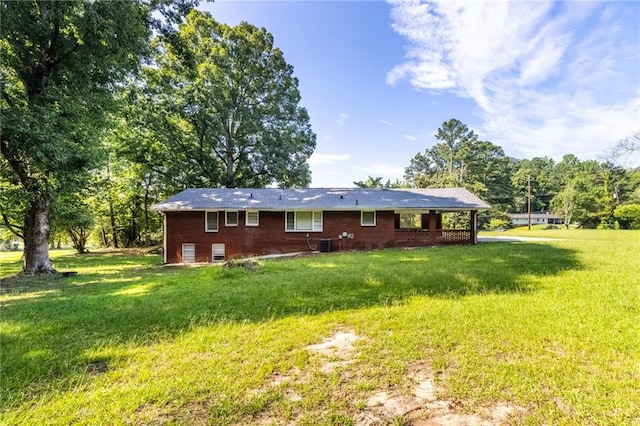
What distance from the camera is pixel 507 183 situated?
4959 centimetres

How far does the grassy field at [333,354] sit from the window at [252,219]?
9899mm

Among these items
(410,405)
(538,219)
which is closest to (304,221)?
(410,405)

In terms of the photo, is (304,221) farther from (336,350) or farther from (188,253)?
Result: (336,350)

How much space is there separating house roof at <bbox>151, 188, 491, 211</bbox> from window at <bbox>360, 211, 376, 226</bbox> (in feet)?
1.93

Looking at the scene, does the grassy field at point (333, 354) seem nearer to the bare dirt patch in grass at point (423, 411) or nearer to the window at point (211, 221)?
Result: the bare dirt patch in grass at point (423, 411)

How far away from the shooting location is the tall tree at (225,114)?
22734mm

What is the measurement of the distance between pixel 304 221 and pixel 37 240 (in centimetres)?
1136

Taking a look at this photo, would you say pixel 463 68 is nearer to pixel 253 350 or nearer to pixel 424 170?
pixel 253 350

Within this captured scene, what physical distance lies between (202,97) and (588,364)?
2504cm

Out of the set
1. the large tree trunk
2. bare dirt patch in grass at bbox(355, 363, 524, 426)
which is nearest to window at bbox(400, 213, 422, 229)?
the large tree trunk

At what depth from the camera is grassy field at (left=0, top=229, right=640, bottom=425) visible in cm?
269

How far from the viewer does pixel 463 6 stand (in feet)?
31.3

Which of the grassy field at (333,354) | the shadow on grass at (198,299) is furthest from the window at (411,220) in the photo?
the grassy field at (333,354)

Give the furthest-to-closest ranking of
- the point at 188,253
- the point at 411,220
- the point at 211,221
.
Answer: the point at 411,220 → the point at 211,221 → the point at 188,253
